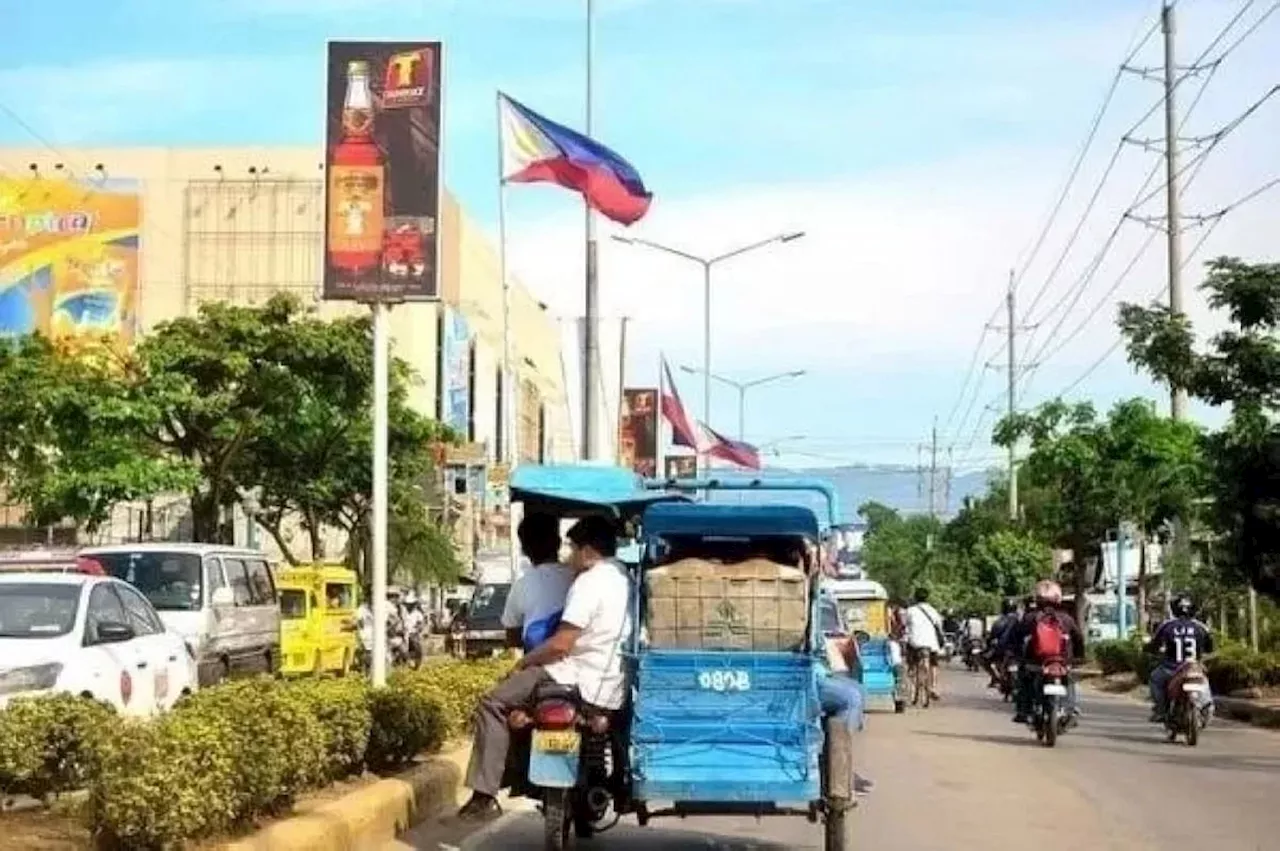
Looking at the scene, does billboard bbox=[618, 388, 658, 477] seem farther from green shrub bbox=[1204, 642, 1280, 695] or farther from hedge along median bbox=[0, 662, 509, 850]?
hedge along median bbox=[0, 662, 509, 850]

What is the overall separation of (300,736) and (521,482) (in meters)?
1.89

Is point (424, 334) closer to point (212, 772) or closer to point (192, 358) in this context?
point (192, 358)

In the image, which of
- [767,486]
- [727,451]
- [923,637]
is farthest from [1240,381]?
[727,451]

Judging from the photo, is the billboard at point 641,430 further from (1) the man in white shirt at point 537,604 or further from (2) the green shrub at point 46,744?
(2) the green shrub at point 46,744

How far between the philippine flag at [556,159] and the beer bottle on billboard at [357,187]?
326 inches

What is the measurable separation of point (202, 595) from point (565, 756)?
1227cm

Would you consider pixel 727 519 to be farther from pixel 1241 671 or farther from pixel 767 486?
pixel 1241 671

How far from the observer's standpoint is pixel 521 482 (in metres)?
10.6

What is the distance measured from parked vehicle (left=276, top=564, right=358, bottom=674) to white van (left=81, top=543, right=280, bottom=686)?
5923 millimetres

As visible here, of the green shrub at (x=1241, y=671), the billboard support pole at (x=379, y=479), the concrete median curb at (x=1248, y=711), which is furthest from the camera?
the green shrub at (x=1241, y=671)

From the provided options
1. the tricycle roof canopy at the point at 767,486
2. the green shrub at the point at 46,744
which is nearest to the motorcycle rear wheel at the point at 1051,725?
the tricycle roof canopy at the point at 767,486

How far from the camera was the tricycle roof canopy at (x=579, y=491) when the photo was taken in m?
10.4

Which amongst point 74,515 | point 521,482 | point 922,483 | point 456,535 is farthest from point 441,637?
point 922,483

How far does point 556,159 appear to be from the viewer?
22.9 meters
